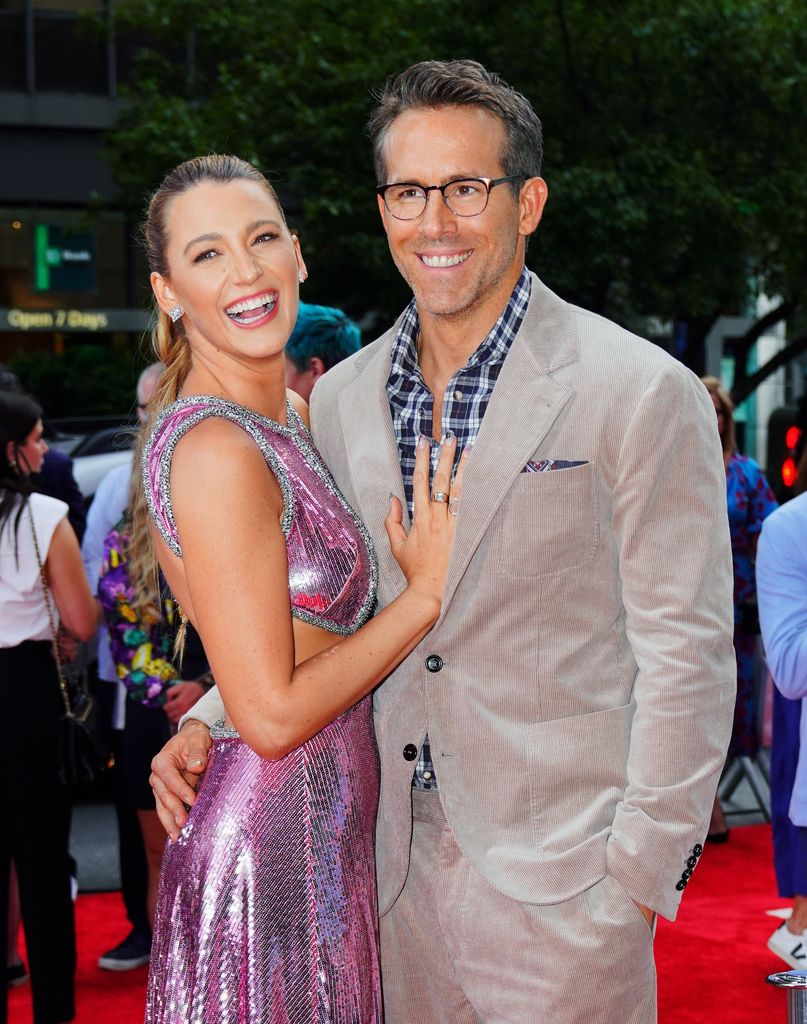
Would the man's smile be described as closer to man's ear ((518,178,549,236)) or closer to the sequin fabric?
man's ear ((518,178,549,236))

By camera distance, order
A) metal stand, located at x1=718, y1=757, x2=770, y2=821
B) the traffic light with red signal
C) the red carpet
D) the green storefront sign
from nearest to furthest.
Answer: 1. the red carpet
2. metal stand, located at x1=718, y1=757, x2=770, y2=821
3. the traffic light with red signal
4. the green storefront sign

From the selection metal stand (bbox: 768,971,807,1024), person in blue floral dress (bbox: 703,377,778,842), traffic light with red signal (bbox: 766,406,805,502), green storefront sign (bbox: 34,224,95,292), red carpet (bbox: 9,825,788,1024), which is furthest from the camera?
green storefront sign (bbox: 34,224,95,292)

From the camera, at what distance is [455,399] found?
2.64 m

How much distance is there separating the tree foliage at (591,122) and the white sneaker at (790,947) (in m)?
9.07

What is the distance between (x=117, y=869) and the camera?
257 inches

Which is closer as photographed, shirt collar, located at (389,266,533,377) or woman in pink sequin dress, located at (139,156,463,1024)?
woman in pink sequin dress, located at (139,156,463,1024)

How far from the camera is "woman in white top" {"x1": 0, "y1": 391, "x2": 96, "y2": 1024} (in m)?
4.44

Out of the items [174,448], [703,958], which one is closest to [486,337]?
[174,448]

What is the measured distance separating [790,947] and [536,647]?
10.2 feet

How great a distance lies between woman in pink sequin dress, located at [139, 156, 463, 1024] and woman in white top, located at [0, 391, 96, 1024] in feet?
6.88

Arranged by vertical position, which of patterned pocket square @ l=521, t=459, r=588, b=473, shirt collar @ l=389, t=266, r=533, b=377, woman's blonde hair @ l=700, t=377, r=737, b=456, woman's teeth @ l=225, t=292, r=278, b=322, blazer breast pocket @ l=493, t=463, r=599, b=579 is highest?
woman's teeth @ l=225, t=292, r=278, b=322

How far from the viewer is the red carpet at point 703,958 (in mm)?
4812

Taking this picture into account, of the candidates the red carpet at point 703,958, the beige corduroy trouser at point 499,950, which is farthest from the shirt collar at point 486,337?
the red carpet at point 703,958

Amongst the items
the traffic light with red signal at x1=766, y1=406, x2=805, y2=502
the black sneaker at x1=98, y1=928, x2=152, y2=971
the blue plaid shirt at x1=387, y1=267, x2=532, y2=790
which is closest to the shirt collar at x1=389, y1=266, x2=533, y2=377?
the blue plaid shirt at x1=387, y1=267, x2=532, y2=790
